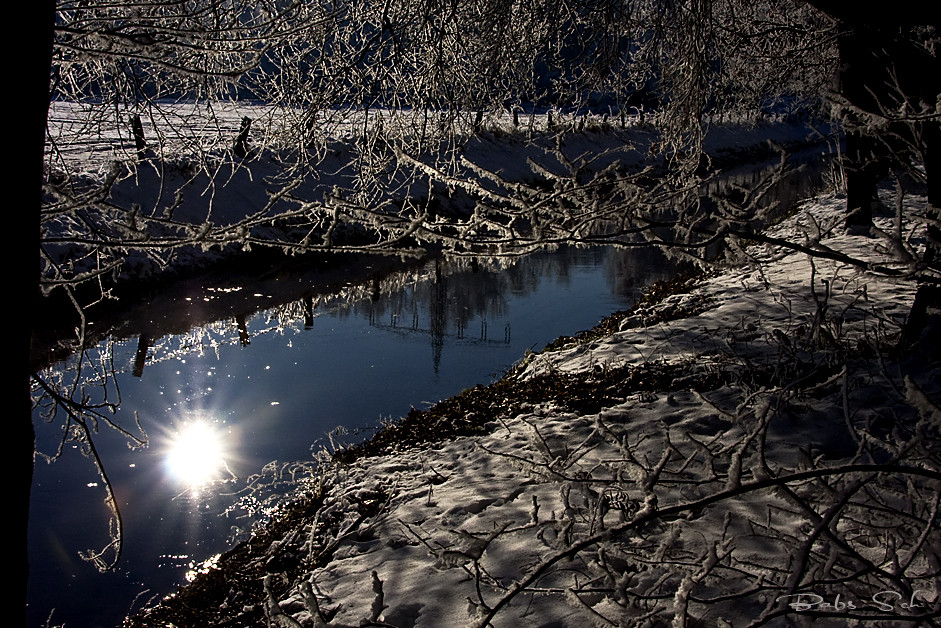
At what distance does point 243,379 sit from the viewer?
10.5 meters

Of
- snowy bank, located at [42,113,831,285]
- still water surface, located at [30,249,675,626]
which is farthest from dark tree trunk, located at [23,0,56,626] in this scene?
still water surface, located at [30,249,675,626]

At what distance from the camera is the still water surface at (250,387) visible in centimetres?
633

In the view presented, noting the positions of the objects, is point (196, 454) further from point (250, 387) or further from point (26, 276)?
point (26, 276)

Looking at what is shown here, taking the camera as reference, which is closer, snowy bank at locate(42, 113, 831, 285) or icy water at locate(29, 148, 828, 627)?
snowy bank at locate(42, 113, 831, 285)

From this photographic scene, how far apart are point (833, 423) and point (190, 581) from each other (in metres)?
5.14

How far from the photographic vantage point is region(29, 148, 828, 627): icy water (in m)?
6.34

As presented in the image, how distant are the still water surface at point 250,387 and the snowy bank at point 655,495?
3.48ft

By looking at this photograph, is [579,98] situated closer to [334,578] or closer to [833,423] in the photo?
[833,423]

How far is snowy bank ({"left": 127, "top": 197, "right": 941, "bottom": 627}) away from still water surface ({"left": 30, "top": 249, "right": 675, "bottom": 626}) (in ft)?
3.48

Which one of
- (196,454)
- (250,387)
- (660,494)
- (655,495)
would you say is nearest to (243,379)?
(250,387)

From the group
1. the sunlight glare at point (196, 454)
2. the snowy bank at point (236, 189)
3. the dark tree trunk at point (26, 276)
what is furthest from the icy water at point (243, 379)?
the dark tree trunk at point (26, 276)

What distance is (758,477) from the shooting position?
1.58 metres

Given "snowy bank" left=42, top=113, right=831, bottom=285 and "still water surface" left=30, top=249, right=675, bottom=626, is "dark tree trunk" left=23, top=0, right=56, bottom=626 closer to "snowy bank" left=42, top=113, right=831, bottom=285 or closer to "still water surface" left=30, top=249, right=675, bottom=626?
"snowy bank" left=42, top=113, right=831, bottom=285

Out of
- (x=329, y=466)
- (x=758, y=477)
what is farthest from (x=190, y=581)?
(x=758, y=477)
